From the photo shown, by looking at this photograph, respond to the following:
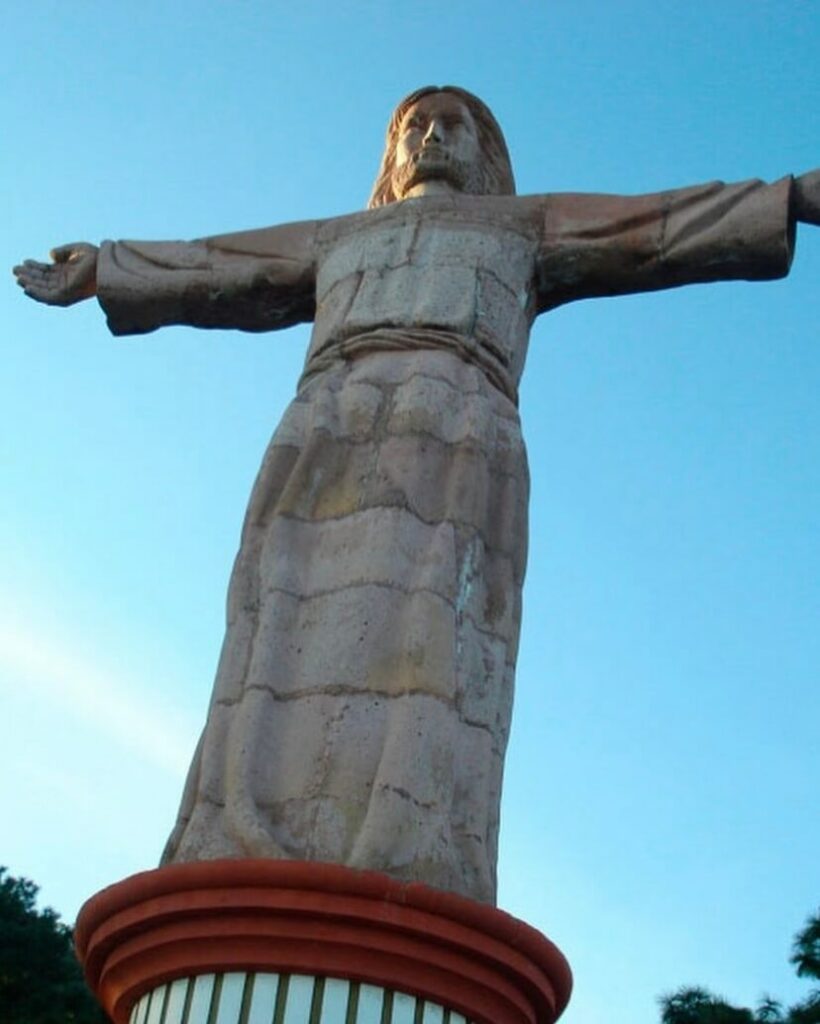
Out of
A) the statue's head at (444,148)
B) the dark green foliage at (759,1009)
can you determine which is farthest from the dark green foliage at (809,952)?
the statue's head at (444,148)

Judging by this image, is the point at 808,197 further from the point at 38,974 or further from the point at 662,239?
the point at 38,974

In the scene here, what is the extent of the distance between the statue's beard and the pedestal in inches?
167

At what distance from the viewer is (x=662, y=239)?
6973 millimetres

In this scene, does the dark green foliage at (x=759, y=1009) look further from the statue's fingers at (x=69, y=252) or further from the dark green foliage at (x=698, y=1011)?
the statue's fingers at (x=69, y=252)

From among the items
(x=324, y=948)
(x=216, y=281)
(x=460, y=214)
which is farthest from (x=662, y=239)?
(x=324, y=948)

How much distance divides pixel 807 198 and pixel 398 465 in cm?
231

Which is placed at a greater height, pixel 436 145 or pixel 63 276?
pixel 436 145

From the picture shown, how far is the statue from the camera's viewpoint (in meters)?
5.32

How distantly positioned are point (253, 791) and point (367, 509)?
4.14 ft

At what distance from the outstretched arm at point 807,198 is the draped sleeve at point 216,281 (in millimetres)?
2374

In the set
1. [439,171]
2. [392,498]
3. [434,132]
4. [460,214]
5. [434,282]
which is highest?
[434,132]

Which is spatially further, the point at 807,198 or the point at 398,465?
the point at 807,198

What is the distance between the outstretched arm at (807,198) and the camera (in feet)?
22.1

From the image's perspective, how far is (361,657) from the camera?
5566mm
